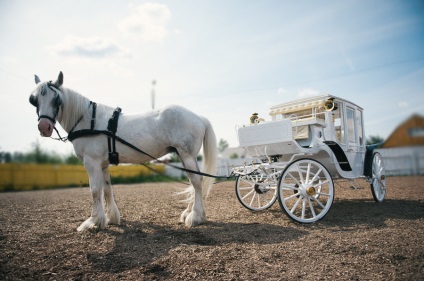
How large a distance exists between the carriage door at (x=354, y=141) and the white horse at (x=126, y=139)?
3.12 metres

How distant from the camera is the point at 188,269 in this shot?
116 inches

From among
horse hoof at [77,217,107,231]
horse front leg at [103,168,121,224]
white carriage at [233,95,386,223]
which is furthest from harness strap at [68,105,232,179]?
white carriage at [233,95,386,223]

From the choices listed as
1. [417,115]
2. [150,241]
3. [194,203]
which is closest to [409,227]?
[194,203]

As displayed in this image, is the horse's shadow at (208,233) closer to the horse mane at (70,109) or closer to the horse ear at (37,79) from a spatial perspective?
the horse mane at (70,109)

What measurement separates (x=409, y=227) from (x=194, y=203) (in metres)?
3.23

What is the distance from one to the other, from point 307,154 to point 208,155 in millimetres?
1856

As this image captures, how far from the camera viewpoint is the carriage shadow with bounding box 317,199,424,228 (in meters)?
4.68

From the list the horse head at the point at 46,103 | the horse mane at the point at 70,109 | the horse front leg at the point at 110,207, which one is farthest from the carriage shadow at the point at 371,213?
the horse head at the point at 46,103

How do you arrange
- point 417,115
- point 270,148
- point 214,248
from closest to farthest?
point 417,115, point 214,248, point 270,148

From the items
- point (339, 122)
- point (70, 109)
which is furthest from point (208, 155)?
point (339, 122)

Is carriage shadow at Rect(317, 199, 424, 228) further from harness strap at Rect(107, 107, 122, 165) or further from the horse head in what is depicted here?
the horse head

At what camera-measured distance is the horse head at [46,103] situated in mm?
4348

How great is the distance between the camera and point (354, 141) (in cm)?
662

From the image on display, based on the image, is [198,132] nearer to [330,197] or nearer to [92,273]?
[330,197]
